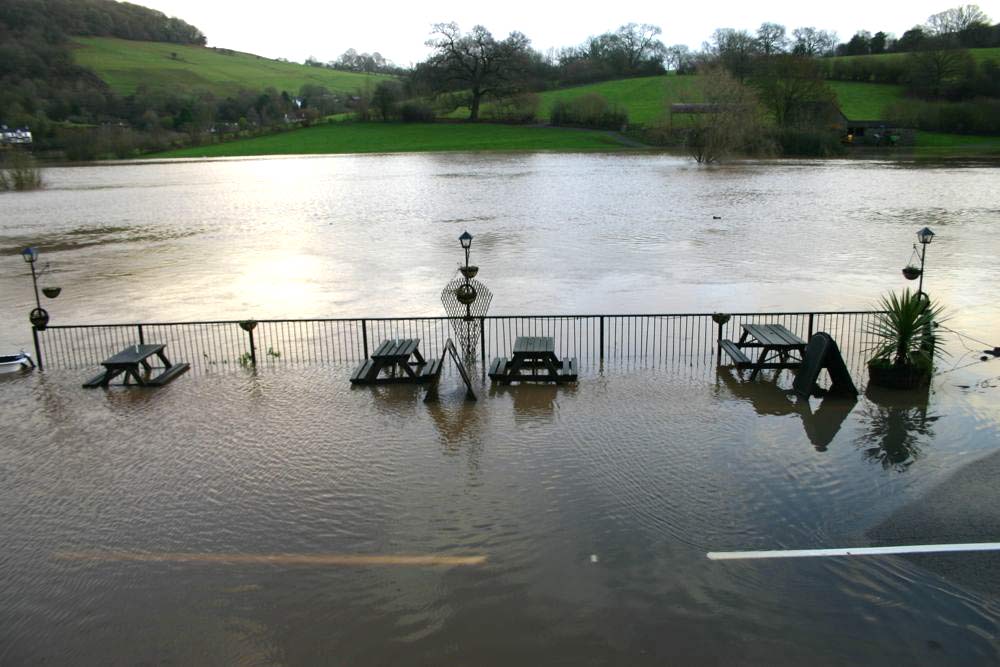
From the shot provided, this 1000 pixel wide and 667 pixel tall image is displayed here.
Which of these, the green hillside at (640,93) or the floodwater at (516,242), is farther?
the green hillside at (640,93)

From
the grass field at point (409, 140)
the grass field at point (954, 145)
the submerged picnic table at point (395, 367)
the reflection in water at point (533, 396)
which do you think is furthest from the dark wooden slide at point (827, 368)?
the grass field at point (954, 145)

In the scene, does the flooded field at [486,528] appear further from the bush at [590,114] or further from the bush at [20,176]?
the bush at [590,114]

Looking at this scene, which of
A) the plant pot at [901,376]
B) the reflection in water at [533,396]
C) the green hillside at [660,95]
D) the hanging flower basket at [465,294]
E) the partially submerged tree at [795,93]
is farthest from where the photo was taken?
the green hillside at [660,95]

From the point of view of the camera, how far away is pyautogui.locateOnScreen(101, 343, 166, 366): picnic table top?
561 inches

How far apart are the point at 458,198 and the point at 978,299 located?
32642 mm

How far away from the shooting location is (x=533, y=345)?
1430cm

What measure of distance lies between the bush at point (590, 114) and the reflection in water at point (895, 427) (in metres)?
86.8

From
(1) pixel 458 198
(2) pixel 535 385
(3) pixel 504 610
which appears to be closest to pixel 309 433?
(2) pixel 535 385

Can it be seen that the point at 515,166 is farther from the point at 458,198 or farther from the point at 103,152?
the point at 103,152

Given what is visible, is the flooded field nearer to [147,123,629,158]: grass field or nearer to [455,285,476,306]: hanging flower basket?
[455,285,476,306]: hanging flower basket

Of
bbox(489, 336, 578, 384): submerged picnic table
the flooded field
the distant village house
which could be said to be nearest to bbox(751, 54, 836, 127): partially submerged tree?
bbox(489, 336, 578, 384): submerged picnic table

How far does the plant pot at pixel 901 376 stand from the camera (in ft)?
43.0

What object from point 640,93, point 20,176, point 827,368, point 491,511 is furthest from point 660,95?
point 491,511

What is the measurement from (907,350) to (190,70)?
162 meters
